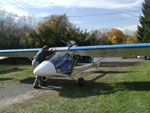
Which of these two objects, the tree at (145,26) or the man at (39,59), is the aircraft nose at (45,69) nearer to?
the man at (39,59)

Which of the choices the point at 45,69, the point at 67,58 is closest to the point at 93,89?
the point at 67,58

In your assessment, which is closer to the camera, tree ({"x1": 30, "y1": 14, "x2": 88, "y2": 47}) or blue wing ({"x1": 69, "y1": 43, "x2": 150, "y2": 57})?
blue wing ({"x1": 69, "y1": 43, "x2": 150, "y2": 57})

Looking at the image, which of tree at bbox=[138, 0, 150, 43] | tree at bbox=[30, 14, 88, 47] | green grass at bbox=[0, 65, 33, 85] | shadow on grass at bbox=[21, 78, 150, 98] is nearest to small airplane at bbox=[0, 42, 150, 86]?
shadow on grass at bbox=[21, 78, 150, 98]

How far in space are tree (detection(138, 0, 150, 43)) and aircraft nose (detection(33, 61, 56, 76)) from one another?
37253 mm

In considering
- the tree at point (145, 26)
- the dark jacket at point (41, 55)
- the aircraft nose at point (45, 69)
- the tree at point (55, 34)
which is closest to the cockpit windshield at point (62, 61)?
the aircraft nose at point (45, 69)

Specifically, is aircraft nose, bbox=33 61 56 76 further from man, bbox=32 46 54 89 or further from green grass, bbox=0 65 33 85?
green grass, bbox=0 65 33 85

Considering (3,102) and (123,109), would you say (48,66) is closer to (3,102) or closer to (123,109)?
(3,102)

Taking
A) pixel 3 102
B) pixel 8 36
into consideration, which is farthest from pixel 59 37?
pixel 3 102

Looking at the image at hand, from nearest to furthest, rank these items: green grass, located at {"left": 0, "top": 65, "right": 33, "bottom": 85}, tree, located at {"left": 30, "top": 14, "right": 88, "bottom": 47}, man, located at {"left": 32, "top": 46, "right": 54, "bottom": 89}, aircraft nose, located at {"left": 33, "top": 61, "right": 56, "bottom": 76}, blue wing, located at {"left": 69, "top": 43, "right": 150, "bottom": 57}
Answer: aircraft nose, located at {"left": 33, "top": 61, "right": 56, "bottom": 76}, blue wing, located at {"left": 69, "top": 43, "right": 150, "bottom": 57}, man, located at {"left": 32, "top": 46, "right": 54, "bottom": 89}, green grass, located at {"left": 0, "top": 65, "right": 33, "bottom": 85}, tree, located at {"left": 30, "top": 14, "right": 88, "bottom": 47}

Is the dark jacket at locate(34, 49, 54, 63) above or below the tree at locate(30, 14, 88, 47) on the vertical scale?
below

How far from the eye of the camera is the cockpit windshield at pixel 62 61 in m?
7.94

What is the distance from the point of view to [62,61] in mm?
8383

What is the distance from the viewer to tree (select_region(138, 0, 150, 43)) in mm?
40578

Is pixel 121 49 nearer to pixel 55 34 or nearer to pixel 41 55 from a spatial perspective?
pixel 41 55
